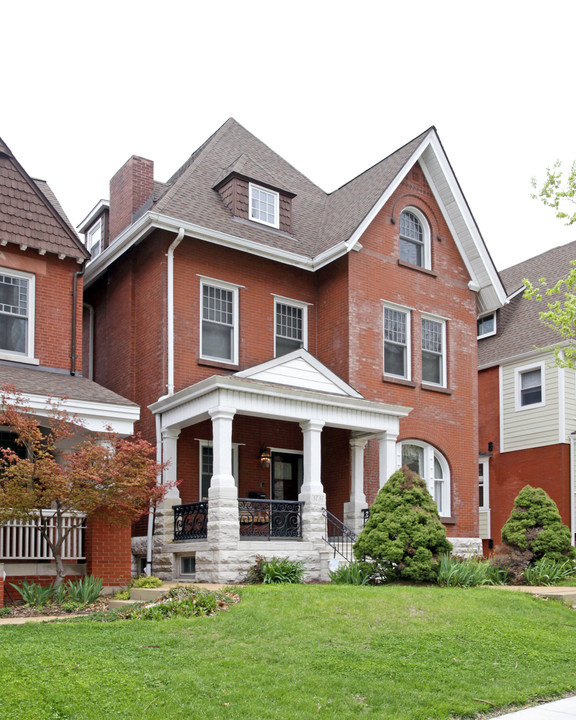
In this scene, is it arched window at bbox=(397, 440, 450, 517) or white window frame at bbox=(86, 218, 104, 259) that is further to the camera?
white window frame at bbox=(86, 218, 104, 259)

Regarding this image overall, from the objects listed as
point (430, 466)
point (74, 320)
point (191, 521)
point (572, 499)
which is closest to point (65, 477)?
point (191, 521)

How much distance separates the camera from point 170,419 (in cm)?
1762

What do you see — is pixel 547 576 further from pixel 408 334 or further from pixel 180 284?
pixel 180 284

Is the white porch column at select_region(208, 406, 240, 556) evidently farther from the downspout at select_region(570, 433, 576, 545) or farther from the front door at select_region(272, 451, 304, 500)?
the downspout at select_region(570, 433, 576, 545)

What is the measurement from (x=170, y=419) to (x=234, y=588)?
19.0ft

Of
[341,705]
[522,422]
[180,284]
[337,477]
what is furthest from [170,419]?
[522,422]

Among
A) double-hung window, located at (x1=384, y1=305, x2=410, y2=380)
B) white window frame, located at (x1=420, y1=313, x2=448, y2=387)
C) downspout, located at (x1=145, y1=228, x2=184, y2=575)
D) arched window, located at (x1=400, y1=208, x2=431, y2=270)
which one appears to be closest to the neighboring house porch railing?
downspout, located at (x1=145, y1=228, x2=184, y2=575)

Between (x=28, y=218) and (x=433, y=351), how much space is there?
36.0ft

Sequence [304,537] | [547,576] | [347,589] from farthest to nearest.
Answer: [304,537], [547,576], [347,589]

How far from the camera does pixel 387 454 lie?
1883 centimetres

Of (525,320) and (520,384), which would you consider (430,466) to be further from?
(525,320)

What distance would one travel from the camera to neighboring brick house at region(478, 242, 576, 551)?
25609 millimetres

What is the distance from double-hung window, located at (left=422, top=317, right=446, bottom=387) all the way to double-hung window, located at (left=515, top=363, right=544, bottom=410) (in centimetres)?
566

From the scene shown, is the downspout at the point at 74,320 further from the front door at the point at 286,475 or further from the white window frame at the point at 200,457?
the front door at the point at 286,475
